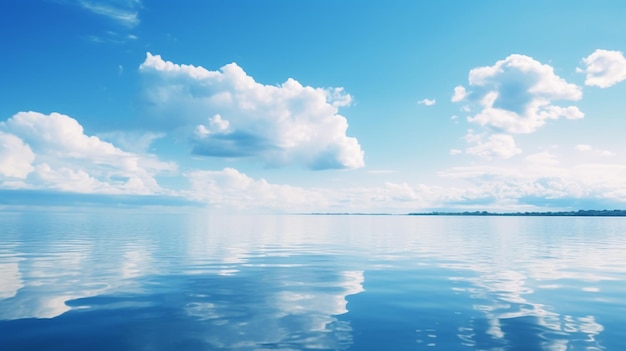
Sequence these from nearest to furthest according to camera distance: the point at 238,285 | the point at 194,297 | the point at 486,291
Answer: the point at 194,297 < the point at 486,291 < the point at 238,285

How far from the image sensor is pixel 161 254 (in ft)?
142

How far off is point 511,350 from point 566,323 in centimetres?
556

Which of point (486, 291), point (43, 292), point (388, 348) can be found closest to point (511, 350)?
point (388, 348)

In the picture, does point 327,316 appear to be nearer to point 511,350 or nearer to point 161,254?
point 511,350

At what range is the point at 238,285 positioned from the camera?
2617cm

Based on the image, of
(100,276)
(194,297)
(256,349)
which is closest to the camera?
(256,349)

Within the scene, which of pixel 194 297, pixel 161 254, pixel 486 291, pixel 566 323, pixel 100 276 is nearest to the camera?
pixel 566 323

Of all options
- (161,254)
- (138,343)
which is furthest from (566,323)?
(161,254)

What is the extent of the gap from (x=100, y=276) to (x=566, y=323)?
28601mm

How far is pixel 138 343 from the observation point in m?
14.5

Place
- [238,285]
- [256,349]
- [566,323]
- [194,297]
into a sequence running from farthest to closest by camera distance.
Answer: [238,285], [194,297], [566,323], [256,349]

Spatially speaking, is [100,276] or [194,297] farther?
[100,276]

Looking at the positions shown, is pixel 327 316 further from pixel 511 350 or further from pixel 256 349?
pixel 511 350

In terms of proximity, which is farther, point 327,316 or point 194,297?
point 194,297
